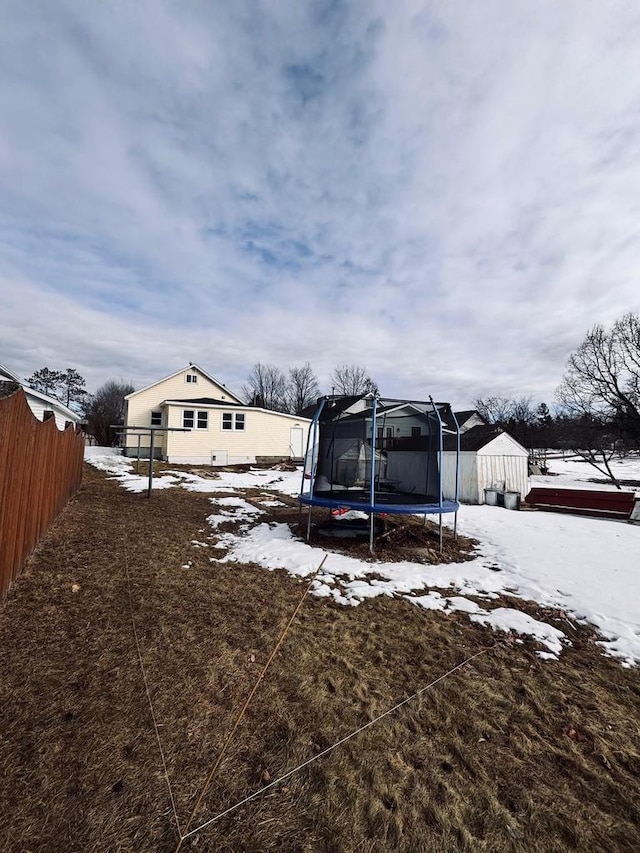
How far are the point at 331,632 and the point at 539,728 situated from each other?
1.73 metres

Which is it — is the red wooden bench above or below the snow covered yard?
above

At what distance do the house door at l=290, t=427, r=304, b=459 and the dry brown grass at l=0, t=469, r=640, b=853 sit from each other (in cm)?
2014

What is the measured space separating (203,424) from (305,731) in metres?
20.4

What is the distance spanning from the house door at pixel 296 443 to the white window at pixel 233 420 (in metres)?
3.44

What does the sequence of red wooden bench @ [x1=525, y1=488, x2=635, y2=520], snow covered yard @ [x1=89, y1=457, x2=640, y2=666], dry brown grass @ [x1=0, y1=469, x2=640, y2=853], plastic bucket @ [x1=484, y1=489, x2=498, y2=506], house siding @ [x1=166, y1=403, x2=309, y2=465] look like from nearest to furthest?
1. dry brown grass @ [x1=0, y1=469, x2=640, y2=853]
2. snow covered yard @ [x1=89, y1=457, x2=640, y2=666]
3. red wooden bench @ [x1=525, y1=488, x2=635, y2=520]
4. plastic bucket @ [x1=484, y1=489, x2=498, y2=506]
5. house siding @ [x1=166, y1=403, x2=309, y2=465]

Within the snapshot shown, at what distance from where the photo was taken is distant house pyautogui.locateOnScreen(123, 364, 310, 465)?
2116 cm

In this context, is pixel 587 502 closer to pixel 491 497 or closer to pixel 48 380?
pixel 491 497

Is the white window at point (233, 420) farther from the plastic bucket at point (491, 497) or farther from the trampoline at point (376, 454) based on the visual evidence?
the trampoline at point (376, 454)

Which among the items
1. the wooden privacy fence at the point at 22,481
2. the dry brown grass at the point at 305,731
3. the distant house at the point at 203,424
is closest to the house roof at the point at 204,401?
the distant house at the point at 203,424

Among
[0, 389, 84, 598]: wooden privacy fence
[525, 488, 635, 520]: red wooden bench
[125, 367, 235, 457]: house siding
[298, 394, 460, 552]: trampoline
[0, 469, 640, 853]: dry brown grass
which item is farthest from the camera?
[125, 367, 235, 457]: house siding

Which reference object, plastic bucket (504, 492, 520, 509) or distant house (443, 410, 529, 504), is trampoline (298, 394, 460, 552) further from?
distant house (443, 410, 529, 504)

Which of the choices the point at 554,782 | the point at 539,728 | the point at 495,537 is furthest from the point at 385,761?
the point at 495,537

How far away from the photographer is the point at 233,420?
73.1 feet

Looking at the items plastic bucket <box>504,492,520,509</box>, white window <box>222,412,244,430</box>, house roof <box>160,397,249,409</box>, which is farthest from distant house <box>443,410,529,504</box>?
house roof <box>160,397,249,409</box>
